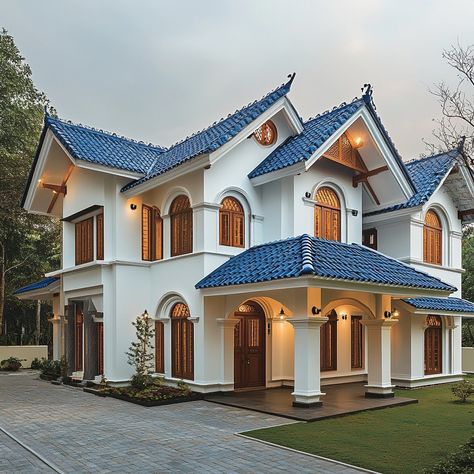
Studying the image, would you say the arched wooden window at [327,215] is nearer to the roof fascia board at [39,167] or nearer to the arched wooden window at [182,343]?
the arched wooden window at [182,343]

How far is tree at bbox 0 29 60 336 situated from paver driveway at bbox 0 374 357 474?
11.5 meters

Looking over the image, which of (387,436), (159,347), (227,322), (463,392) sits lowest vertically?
(463,392)

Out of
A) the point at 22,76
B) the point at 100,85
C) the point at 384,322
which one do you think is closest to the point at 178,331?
the point at 384,322

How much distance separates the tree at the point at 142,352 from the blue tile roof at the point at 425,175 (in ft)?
23.7

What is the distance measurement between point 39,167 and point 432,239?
12298mm

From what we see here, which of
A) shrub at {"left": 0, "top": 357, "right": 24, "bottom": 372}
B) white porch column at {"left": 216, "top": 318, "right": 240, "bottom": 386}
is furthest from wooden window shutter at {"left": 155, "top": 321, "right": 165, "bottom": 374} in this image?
shrub at {"left": 0, "top": 357, "right": 24, "bottom": 372}

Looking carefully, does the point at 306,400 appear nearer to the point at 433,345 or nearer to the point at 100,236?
the point at 433,345

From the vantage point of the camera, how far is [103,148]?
15906 mm

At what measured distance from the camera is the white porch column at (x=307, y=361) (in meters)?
11.3

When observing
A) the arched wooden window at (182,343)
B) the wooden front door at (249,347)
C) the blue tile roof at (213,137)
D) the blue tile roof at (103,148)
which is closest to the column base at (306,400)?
the wooden front door at (249,347)

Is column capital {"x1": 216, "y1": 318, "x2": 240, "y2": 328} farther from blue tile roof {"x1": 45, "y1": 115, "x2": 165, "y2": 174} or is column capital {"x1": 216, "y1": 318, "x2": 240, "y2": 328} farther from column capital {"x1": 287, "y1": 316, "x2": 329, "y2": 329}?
blue tile roof {"x1": 45, "y1": 115, "x2": 165, "y2": 174}

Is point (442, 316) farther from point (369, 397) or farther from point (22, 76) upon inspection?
point (22, 76)

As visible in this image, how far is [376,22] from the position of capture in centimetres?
1205

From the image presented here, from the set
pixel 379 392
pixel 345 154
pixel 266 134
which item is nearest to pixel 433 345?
pixel 379 392
